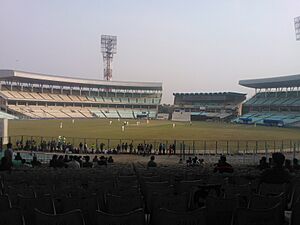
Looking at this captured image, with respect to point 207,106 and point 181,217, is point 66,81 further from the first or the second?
point 181,217

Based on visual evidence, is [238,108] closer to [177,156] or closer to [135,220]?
[177,156]

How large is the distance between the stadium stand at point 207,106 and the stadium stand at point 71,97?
375 inches

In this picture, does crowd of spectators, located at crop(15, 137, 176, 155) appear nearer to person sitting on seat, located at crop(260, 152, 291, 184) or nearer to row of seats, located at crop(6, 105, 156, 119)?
person sitting on seat, located at crop(260, 152, 291, 184)

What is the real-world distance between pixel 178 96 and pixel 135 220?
150606 mm

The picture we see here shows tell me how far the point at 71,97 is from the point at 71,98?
0.96 metres

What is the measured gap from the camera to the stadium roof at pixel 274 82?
303 ft


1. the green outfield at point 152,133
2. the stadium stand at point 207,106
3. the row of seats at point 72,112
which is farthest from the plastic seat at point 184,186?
the stadium stand at point 207,106

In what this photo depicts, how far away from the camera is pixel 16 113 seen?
103 m

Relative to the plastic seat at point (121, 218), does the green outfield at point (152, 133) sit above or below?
above

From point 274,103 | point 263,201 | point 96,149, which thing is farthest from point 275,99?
point 263,201

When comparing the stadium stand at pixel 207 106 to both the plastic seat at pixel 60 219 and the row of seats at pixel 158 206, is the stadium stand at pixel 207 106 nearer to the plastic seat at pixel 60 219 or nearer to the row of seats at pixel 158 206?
the row of seats at pixel 158 206

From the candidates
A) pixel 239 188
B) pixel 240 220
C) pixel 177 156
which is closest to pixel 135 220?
pixel 240 220

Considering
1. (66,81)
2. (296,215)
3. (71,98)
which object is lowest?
(296,215)

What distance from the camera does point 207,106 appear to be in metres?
140
